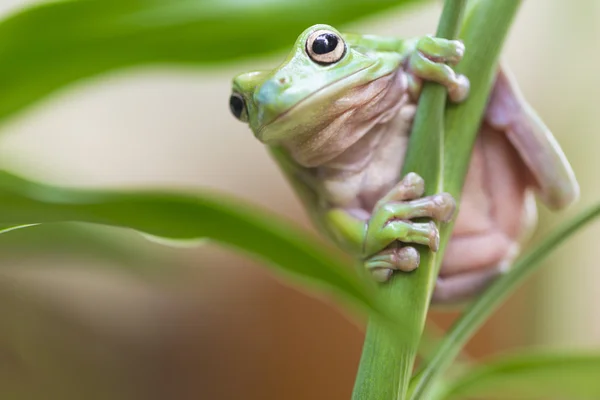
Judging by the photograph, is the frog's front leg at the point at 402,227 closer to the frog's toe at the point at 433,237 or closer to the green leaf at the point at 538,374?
the frog's toe at the point at 433,237

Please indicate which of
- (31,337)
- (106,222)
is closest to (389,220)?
(106,222)

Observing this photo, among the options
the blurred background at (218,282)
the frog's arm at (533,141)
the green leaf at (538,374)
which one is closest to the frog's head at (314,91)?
the frog's arm at (533,141)

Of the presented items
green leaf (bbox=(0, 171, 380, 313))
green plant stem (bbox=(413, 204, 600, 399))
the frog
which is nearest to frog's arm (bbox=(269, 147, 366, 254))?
the frog

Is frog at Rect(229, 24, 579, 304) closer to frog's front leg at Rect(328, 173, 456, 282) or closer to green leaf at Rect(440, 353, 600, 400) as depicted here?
frog's front leg at Rect(328, 173, 456, 282)

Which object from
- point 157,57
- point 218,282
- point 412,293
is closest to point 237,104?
point 157,57

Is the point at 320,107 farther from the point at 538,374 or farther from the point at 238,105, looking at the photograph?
the point at 538,374

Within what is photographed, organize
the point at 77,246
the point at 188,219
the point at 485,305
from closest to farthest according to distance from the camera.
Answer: the point at 188,219 → the point at 77,246 → the point at 485,305

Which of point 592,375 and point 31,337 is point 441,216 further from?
point 31,337
